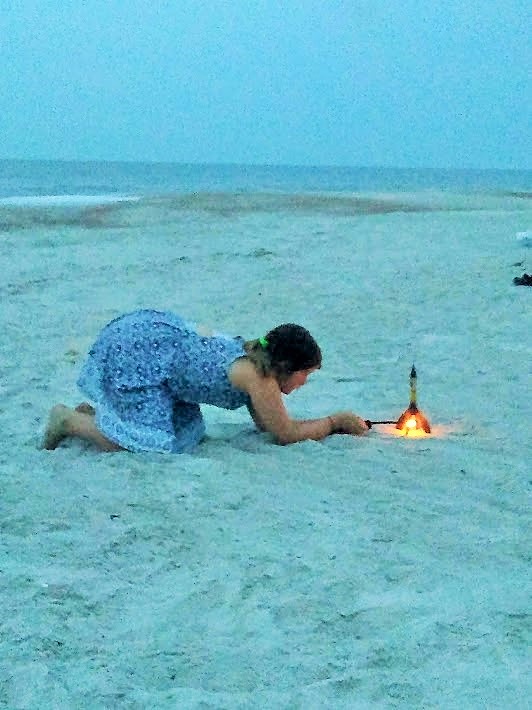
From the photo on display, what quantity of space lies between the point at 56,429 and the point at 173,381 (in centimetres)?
63

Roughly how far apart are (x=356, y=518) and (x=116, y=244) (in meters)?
9.91

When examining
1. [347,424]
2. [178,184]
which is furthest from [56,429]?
[178,184]

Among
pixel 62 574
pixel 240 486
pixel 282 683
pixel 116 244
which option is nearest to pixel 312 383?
pixel 240 486

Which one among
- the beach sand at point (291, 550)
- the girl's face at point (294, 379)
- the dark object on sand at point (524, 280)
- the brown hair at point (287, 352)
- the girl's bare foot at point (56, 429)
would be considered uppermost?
the brown hair at point (287, 352)

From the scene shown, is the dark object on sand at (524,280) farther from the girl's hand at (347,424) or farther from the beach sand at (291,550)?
the girl's hand at (347,424)

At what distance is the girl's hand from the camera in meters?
4.46

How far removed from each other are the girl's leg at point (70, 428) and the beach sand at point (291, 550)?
8cm

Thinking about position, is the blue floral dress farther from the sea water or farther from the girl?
the sea water

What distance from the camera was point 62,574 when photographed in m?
2.99

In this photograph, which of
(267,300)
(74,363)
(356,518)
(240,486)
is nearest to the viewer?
(356,518)

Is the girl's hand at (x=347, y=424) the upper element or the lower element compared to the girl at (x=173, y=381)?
lower

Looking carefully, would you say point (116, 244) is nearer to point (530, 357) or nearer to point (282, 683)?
point (530, 357)

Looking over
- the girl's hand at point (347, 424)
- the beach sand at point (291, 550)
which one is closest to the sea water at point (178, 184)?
the beach sand at point (291, 550)

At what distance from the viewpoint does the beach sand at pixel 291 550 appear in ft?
8.09
